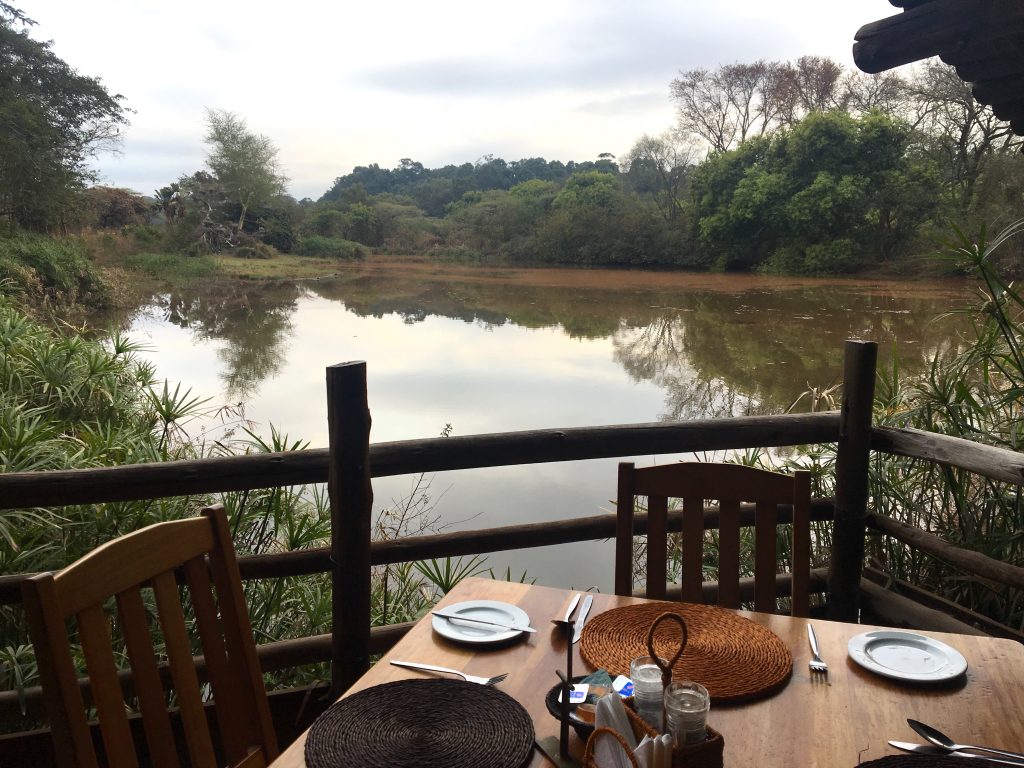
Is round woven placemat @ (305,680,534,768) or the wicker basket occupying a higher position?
the wicker basket

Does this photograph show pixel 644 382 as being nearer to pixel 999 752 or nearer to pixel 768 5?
pixel 768 5

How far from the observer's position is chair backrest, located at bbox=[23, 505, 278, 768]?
1.05 meters

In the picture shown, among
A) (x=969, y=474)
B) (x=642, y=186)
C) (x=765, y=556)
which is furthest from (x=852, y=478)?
(x=642, y=186)

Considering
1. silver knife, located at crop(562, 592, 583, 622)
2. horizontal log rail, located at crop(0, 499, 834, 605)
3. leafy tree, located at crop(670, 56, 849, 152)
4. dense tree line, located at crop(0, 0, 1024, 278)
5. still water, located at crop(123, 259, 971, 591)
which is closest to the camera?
silver knife, located at crop(562, 592, 583, 622)

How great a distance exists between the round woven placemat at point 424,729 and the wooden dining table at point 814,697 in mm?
30

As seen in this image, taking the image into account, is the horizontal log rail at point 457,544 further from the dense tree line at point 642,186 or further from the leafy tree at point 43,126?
the leafy tree at point 43,126

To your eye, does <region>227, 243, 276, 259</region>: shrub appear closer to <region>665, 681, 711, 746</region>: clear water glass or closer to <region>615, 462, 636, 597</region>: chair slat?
<region>615, 462, 636, 597</region>: chair slat

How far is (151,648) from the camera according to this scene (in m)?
1.26

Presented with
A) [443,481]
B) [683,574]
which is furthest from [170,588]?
[443,481]

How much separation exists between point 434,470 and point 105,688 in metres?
1.20

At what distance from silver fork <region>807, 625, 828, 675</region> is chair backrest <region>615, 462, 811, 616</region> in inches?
14.7

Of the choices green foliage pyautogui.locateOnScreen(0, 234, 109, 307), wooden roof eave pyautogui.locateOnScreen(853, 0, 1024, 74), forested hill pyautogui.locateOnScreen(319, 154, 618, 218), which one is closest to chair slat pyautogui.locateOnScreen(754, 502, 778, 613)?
wooden roof eave pyautogui.locateOnScreen(853, 0, 1024, 74)

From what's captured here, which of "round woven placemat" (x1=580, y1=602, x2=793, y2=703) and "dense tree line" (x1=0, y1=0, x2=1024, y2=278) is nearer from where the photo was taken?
"round woven placemat" (x1=580, y1=602, x2=793, y2=703)

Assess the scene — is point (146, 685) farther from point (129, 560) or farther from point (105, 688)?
point (129, 560)
